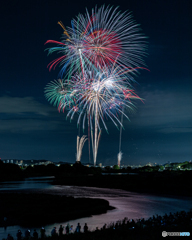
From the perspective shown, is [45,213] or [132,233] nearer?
[132,233]

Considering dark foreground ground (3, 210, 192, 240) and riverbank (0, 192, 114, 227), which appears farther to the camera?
riverbank (0, 192, 114, 227)

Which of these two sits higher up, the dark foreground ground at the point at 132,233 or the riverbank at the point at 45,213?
the dark foreground ground at the point at 132,233

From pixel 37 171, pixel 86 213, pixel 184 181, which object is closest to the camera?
pixel 86 213

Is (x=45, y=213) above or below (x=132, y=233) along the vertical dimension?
below

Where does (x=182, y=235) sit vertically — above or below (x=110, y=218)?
above

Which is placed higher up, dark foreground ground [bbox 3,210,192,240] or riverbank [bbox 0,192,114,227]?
dark foreground ground [bbox 3,210,192,240]

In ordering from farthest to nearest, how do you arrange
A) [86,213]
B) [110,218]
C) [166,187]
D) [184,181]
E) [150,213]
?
[184,181] → [166,187] → [150,213] → [86,213] → [110,218]

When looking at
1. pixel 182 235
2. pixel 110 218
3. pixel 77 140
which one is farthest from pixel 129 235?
pixel 77 140

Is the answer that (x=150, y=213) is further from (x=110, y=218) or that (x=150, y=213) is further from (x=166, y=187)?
→ (x=166, y=187)

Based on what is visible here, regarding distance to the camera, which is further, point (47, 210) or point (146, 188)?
point (146, 188)

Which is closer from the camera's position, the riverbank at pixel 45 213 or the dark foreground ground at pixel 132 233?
the dark foreground ground at pixel 132 233

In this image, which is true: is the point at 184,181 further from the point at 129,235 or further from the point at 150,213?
the point at 129,235
